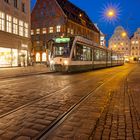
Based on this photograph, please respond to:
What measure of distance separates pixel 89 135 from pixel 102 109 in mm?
2438

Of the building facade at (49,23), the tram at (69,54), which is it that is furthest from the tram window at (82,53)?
the building facade at (49,23)

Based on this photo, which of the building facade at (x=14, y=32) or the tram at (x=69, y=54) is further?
the building facade at (x=14, y=32)

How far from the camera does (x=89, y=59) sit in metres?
28.1

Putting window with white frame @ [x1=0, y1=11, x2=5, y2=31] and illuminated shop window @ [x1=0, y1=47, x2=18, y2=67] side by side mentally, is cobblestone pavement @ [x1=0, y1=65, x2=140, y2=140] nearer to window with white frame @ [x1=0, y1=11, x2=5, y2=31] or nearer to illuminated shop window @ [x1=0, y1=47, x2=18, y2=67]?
illuminated shop window @ [x1=0, y1=47, x2=18, y2=67]

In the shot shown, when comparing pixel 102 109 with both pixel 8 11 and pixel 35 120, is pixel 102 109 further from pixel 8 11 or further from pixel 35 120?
pixel 8 11

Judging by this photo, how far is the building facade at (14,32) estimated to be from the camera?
115 ft

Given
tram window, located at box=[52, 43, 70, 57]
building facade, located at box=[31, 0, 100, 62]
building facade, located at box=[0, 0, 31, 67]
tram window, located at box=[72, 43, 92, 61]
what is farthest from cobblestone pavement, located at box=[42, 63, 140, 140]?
building facade, located at box=[31, 0, 100, 62]

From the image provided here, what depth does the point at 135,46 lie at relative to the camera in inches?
4466

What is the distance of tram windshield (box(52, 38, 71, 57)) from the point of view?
23214 mm

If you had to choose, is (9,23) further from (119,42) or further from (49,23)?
(119,42)

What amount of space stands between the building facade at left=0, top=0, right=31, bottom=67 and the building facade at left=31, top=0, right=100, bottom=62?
16.6 m

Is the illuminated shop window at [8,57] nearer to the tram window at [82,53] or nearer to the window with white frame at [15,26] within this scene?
the window with white frame at [15,26]

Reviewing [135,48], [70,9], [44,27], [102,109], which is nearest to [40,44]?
[44,27]

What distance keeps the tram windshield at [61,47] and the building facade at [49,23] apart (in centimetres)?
3437
